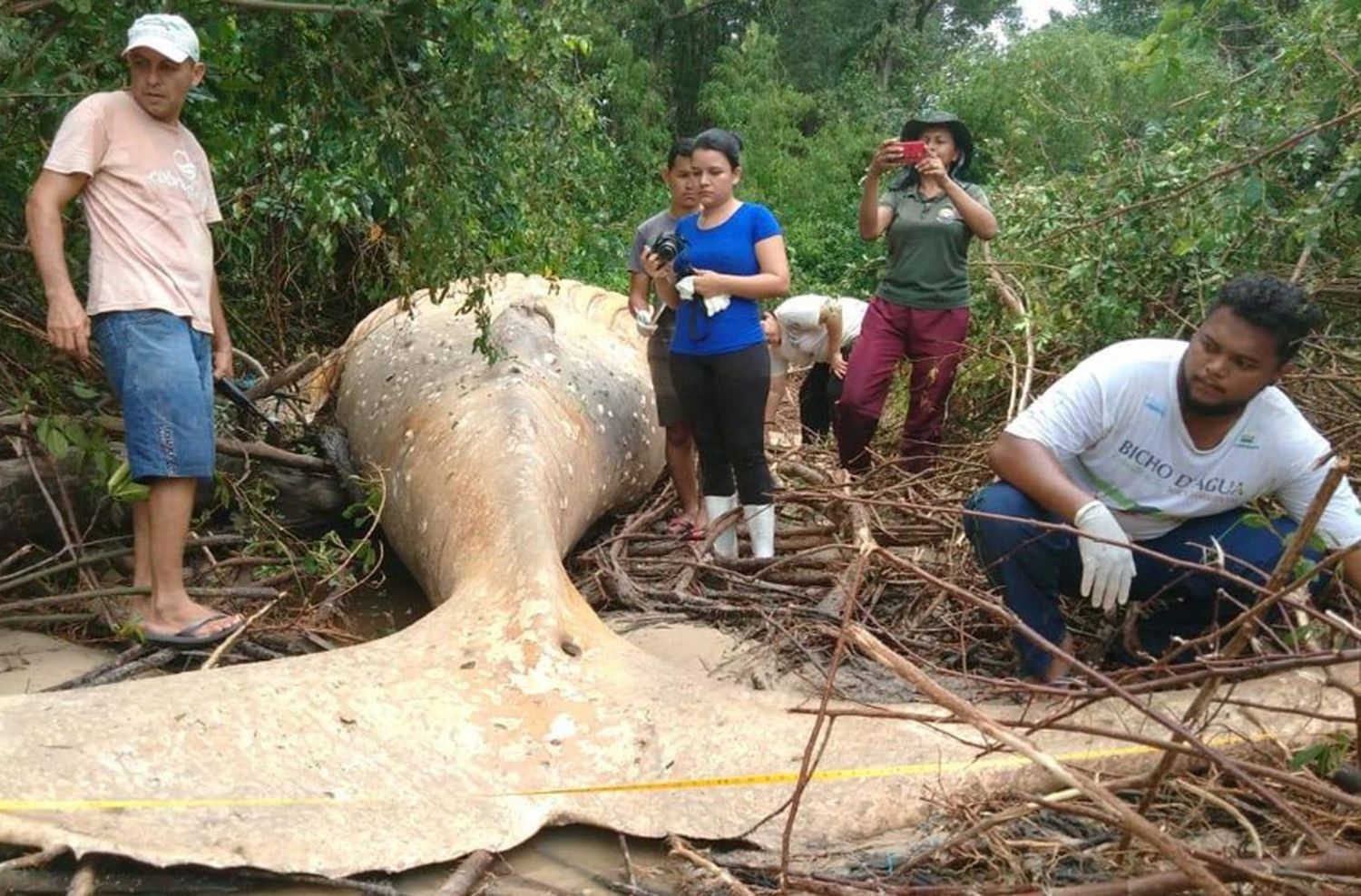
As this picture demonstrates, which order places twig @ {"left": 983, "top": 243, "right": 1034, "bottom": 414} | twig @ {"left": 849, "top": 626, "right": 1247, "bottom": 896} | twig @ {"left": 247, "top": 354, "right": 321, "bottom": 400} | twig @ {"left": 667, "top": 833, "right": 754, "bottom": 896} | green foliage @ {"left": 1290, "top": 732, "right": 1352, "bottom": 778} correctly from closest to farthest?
twig @ {"left": 849, "top": 626, "right": 1247, "bottom": 896}, twig @ {"left": 667, "top": 833, "right": 754, "bottom": 896}, green foliage @ {"left": 1290, "top": 732, "right": 1352, "bottom": 778}, twig @ {"left": 247, "top": 354, "right": 321, "bottom": 400}, twig @ {"left": 983, "top": 243, "right": 1034, "bottom": 414}

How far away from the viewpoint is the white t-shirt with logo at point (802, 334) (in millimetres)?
5449

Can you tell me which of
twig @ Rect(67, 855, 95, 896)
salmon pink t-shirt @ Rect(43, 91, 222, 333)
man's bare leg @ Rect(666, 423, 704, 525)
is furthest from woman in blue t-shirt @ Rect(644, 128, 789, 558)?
twig @ Rect(67, 855, 95, 896)

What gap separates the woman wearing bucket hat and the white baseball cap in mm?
2429

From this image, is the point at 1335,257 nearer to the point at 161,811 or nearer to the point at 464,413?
the point at 464,413

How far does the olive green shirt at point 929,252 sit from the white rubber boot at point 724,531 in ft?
3.65

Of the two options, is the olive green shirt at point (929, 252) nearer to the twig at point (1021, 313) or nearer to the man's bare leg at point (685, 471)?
the twig at point (1021, 313)

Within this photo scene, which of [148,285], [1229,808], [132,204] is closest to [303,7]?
[132,204]

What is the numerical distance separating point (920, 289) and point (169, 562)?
2830 mm

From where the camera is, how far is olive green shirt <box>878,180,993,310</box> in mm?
4613

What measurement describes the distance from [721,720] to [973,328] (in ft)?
12.5

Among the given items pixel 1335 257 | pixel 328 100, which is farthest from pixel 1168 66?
pixel 328 100

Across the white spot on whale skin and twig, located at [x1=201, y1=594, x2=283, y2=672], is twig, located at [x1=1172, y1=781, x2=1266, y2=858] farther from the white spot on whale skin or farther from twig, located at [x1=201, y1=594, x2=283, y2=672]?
twig, located at [x1=201, y1=594, x2=283, y2=672]

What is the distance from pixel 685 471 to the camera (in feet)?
14.8

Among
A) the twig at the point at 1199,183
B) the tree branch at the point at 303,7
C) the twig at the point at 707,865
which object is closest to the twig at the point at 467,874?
the twig at the point at 707,865
